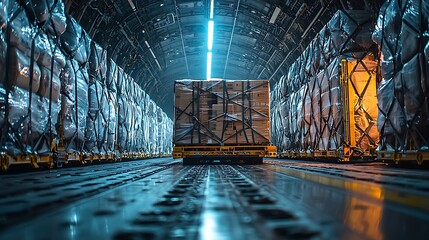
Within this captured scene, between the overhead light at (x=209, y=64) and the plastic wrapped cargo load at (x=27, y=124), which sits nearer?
the plastic wrapped cargo load at (x=27, y=124)

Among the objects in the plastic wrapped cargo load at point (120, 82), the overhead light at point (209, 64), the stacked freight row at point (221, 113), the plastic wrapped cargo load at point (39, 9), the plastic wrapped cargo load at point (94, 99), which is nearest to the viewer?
the plastic wrapped cargo load at point (39, 9)

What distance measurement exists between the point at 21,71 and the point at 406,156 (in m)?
7.23

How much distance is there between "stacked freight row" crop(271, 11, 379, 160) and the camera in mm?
10328

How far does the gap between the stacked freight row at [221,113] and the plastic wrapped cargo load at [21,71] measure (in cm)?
571

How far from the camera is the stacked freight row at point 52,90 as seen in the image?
252 inches

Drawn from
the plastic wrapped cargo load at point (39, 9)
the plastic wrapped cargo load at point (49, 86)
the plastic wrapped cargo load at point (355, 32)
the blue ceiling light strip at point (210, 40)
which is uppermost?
the blue ceiling light strip at point (210, 40)

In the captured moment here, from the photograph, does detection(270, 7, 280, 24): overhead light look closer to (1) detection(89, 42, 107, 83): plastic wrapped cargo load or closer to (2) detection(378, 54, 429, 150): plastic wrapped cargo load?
(1) detection(89, 42, 107, 83): plastic wrapped cargo load

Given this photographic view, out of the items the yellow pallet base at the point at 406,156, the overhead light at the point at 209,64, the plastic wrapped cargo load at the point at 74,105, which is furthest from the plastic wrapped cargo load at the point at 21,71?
the overhead light at the point at 209,64

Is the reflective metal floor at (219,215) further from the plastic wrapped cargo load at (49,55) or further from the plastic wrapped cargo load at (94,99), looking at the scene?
Answer: the plastic wrapped cargo load at (94,99)

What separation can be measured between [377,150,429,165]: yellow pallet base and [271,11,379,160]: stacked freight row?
6.72 ft

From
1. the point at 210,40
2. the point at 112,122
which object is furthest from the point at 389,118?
the point at 210,40

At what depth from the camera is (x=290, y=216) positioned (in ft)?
7.57

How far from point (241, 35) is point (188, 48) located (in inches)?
157

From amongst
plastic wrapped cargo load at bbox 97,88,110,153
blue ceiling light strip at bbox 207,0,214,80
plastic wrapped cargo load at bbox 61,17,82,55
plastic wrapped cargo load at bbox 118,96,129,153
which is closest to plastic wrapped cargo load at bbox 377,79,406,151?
→ plastic wrapped cargo load at bbox 61,17,82,55
